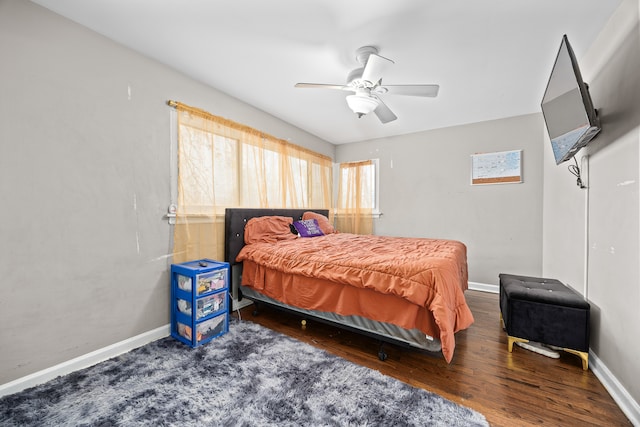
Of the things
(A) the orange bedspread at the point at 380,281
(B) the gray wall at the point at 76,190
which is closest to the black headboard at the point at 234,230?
(A) the orange bedspread at the point at 380,281

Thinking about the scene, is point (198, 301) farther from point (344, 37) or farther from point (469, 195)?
point (469, 195)

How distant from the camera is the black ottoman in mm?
1896

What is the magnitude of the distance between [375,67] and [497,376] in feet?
7.95

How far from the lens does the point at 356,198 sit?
4883 mm

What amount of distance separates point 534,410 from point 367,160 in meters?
3.96

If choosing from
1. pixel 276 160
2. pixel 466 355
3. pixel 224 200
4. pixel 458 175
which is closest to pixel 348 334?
pixel 466 355

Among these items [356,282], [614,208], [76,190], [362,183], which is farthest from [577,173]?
[76,190]

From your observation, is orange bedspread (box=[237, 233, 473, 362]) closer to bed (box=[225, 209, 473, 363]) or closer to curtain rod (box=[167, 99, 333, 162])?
bed (box=[225, 209, 473, 363])

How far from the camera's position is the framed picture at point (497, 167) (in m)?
3.65

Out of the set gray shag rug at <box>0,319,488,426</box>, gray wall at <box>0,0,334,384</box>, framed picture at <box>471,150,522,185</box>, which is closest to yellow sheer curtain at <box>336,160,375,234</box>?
framed picture at <box>471,150,522,185</box>

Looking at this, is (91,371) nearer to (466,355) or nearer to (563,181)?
(466,355)

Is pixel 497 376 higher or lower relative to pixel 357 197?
lower

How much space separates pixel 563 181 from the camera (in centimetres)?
266

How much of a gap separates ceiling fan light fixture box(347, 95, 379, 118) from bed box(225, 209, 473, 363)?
1.38 metres
